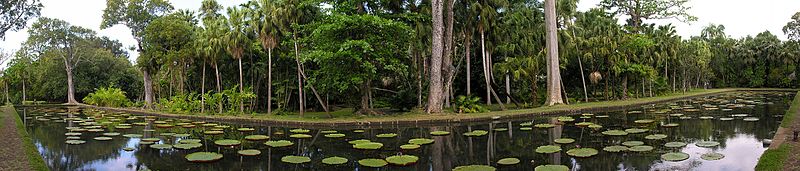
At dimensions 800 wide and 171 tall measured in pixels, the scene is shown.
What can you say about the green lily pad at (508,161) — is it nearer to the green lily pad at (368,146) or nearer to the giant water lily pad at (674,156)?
the giant water lily pad at (674,156)

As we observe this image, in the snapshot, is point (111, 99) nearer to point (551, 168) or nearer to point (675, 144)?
point (551, 168)

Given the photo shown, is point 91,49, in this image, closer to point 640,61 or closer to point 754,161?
point 640,61

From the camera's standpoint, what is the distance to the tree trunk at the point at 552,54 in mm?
22281

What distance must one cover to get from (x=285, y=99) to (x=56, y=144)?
13159 mm

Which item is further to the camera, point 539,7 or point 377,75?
point 539,7

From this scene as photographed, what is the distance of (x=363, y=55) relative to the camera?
17422 mm

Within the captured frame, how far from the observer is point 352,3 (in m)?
18.6

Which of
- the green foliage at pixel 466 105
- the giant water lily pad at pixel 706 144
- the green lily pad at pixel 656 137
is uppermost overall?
the green foliage at pixel 466 105

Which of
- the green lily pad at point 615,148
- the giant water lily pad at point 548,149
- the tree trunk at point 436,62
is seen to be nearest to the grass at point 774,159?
the green lily pad at point 615,148

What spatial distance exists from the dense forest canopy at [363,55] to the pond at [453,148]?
476 centimetres

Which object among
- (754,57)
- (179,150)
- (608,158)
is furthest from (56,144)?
(754,57)

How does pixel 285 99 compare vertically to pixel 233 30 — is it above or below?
below

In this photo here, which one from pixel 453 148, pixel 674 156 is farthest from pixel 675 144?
pixel 453 148

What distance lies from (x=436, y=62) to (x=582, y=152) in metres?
10.8
